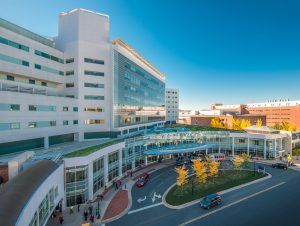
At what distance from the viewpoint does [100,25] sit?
50656 millimetres

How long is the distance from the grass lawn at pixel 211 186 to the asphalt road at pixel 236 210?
2.28 meters

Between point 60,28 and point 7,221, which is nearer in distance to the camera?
point 7,221

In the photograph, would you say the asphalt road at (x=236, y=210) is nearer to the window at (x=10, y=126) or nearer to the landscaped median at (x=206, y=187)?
the landscaped median at (x=206, y=187)

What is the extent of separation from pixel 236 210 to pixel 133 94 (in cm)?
4224

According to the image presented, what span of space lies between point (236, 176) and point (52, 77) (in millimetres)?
50442

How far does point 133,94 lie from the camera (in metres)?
61.1

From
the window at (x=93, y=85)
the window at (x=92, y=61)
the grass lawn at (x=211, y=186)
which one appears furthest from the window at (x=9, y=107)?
the grass lawn at (x=211, y=186)

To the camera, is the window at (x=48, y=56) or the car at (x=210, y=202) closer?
the car at (x=210, y=202)

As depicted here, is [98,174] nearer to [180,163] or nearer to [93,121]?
[93,121]

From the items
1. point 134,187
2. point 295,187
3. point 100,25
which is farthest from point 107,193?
point 100,25

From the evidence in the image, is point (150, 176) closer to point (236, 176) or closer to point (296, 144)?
point (236, 176)

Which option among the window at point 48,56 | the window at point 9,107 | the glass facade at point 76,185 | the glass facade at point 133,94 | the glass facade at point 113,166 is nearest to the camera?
the window at point 9,107

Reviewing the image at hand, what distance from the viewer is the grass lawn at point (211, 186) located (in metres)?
34.9

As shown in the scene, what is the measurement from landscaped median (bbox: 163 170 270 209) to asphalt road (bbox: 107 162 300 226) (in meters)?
1.72
